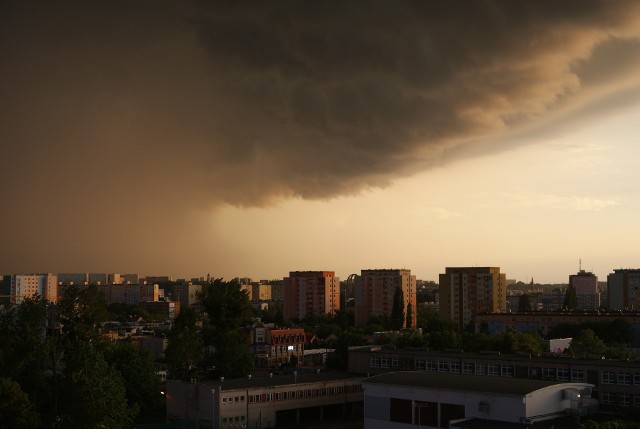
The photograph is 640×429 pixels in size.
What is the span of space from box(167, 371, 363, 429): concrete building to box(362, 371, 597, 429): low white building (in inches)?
132

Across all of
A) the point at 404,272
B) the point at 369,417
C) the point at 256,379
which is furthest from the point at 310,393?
the point at 404,272

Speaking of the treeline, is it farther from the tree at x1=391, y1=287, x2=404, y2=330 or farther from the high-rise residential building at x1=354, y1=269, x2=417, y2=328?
the high-rise residential building at x1=354, y1=269, x2=417, y2=328

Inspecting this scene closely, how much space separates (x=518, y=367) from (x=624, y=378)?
320cm

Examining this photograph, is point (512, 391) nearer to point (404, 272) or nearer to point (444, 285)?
point (444, 285)

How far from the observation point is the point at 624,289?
64.4m

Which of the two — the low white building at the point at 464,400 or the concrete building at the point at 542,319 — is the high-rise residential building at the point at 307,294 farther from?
the low white building at the point at 464,400

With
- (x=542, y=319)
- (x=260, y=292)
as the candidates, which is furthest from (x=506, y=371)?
(x=260, y=292)

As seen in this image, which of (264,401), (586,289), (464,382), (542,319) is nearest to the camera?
(464,382)

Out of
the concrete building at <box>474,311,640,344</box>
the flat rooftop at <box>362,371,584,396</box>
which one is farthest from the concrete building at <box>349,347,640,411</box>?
the concrete building at <box>474,311,640,344</box>

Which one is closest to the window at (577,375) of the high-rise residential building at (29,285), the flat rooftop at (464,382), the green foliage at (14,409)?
the flat rooftop at (464,382)

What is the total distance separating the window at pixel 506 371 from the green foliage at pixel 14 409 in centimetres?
1320

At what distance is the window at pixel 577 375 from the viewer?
1934 cm

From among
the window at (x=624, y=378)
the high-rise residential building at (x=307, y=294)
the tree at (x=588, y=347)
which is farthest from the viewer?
the high-rise residential building at (x=307, y=294)

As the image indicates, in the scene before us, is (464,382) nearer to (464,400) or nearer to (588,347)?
(464,400)
